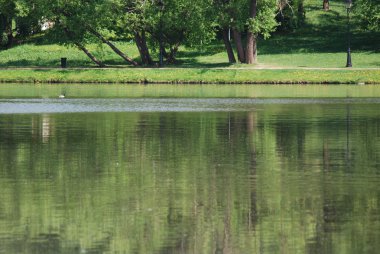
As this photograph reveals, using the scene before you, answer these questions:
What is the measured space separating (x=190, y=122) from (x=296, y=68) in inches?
1328

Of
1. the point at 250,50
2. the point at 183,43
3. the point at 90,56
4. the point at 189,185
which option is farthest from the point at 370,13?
the point at 189,185

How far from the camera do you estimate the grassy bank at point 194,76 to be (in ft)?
225

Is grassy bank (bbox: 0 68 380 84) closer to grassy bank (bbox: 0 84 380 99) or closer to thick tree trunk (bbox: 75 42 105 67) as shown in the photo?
grassy bank (bbox: 0 84 380 99)

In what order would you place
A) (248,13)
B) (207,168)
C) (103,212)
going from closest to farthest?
(103,212) < (207,168) < (248,13)

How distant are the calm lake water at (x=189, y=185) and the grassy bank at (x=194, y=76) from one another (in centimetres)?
2862

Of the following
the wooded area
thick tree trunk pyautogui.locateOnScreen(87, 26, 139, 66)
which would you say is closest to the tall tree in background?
the wooded area

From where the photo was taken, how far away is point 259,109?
1790 inches

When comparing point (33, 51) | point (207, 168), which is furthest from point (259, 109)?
point (33, 51)

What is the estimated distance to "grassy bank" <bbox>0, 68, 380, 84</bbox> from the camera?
6862 cm

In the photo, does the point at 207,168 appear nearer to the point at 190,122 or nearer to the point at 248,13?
the point at 190,122

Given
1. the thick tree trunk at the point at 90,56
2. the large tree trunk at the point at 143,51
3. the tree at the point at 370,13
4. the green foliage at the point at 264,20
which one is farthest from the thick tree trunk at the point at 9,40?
the tree at the point at 370,13

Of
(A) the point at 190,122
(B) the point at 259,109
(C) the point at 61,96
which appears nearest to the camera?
(A) the point at 190,122

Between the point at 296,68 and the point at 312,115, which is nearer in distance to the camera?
the point at 312,115

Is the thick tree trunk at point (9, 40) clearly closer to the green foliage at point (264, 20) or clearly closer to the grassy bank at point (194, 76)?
the grassy bank at point (194, 76)
